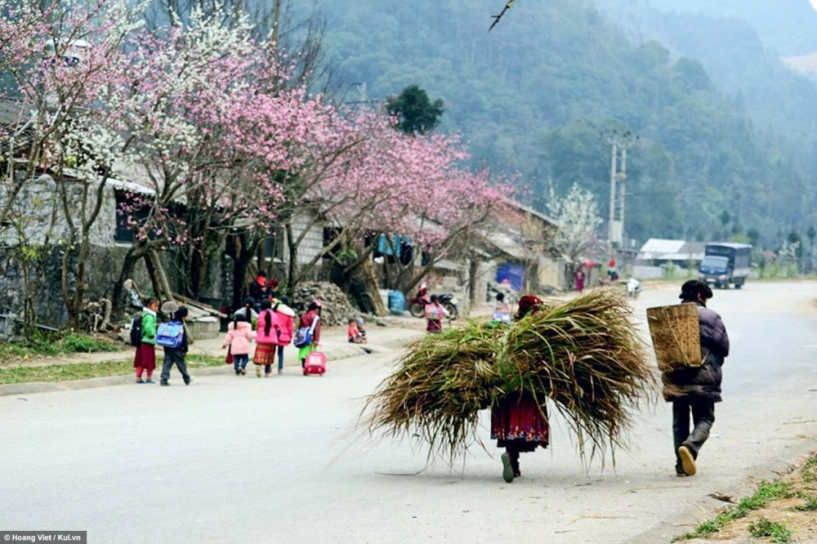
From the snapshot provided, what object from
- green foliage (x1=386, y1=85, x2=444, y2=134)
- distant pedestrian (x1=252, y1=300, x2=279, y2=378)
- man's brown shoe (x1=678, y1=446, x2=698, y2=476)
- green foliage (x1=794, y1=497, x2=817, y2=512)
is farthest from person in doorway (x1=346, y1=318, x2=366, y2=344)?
green foliage (x1=386, y1=85, x2=444, y2=134)

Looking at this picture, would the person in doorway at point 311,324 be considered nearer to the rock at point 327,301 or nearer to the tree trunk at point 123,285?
the tree trunk at point 123,285

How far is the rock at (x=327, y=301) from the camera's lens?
3459cm

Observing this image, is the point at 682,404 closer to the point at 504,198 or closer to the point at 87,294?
the point at 87,294

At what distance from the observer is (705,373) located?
10078mm

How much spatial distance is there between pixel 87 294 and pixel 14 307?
68.3 inches

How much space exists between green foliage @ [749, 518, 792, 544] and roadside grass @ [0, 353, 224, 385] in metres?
12.4

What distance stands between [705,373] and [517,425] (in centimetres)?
171

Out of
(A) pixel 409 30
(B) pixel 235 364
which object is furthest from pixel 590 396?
(A) pixel 409 30

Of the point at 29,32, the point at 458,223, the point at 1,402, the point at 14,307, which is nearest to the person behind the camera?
the point at 1,402

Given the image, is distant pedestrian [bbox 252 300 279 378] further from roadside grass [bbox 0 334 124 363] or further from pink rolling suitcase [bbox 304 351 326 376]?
roadside grass [bbox 0 334 124 363]

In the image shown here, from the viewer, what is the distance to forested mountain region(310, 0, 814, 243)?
13275cm

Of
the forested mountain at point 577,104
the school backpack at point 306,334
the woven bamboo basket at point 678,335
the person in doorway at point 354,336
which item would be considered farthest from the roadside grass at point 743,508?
the forested mountain at point 577,104

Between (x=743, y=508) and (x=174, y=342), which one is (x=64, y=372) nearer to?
(x=174, y=342)

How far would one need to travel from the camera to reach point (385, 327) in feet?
119
